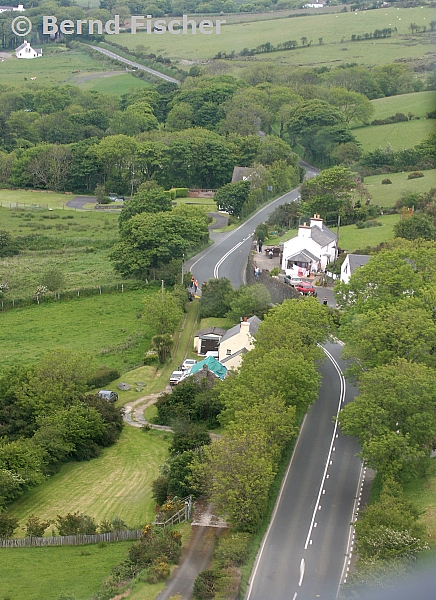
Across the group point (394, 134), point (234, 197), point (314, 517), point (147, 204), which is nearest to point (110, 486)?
point (314, 517)

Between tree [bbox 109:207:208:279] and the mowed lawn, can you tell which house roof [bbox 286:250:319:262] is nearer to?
tree [bbox 109:207:208:279]

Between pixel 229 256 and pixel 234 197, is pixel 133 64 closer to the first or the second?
pixel 234 197

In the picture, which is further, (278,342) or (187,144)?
(187,144)

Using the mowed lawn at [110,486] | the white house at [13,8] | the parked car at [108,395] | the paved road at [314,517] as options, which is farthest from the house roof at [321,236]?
the white house at [13,8]

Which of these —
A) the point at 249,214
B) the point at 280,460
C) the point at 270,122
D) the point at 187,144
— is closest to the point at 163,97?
the point at 270,122

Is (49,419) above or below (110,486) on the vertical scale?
above

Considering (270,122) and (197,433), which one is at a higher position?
(270,122)

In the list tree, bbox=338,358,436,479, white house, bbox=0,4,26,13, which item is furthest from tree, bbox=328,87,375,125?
white house, bbox=0,4,26,13

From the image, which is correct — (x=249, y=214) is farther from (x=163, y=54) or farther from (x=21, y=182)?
(x=163, y=54)
